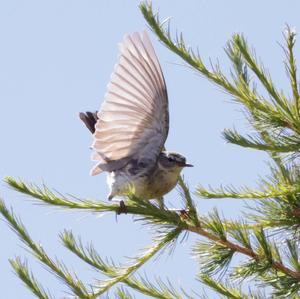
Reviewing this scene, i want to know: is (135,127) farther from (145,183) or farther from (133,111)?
(145,183)

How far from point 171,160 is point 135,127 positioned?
0.56m

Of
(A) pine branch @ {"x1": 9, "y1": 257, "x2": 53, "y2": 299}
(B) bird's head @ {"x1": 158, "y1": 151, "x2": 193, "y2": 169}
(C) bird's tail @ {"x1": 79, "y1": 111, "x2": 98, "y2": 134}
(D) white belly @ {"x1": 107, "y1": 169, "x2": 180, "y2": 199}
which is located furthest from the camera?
(C) bird's tail @ {"x1": 79, "y1": 111, "x2": 98, "y2": 134}

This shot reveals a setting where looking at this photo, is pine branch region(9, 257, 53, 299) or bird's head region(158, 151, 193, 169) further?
bird's head region(158, 151, 193, 169)

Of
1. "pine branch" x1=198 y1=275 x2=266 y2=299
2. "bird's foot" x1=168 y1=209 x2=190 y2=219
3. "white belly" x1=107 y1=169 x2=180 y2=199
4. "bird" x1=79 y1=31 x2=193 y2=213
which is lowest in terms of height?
"pine branch" x1=198 y1=275 x2=266 y2=299

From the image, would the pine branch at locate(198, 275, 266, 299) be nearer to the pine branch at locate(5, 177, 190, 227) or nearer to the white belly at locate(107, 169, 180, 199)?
the pine branch at locate(5, 177, 190, 227)

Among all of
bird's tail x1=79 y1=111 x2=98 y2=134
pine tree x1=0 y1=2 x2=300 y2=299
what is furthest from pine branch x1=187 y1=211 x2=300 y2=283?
bird's tail x1=79 y1=111 x2=98 y2=134

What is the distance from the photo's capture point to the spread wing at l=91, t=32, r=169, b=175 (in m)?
3.37

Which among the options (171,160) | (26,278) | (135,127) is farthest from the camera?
(171,160)

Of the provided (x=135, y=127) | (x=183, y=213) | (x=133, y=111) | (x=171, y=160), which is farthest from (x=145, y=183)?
(x=183, y=213)

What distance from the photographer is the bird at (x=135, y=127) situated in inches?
134

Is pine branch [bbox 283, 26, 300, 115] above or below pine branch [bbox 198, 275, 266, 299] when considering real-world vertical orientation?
above

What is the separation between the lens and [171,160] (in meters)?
4.34

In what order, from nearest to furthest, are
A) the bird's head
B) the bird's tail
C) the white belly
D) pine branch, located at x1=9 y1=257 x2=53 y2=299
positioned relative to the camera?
pine branch, located at x1=9 y1=257 x2=53 y2=299 < the white belly < the bird's head < the bird's tail

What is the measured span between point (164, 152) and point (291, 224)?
1.42 m
